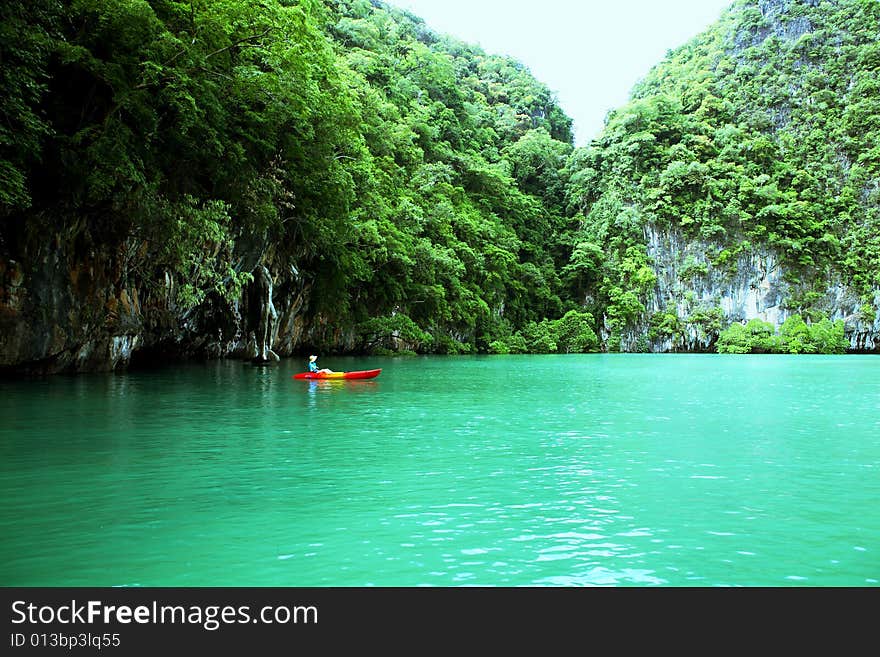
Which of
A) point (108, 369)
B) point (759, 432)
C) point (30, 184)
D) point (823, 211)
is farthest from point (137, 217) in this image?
point (823, 211)

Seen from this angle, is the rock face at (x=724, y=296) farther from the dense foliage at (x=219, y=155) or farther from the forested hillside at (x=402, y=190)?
the dense foliage at (x=219, y=155)

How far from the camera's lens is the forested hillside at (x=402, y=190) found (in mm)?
12211

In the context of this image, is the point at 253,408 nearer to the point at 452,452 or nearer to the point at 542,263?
the point at 452,452

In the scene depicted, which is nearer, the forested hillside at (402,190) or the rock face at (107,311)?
the forested hillside at (402,190)

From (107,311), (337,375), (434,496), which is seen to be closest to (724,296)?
(337,375)

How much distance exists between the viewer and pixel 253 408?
36.3 ft

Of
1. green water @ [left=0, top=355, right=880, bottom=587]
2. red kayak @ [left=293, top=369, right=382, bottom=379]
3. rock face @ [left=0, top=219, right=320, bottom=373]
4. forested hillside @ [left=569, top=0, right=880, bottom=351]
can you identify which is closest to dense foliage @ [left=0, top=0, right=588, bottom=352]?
rock face @ [left=0, top=219, right=320, bottom=373]

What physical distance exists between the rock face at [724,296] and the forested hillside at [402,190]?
0.15 m

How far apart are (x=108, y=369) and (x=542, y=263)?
133 feet

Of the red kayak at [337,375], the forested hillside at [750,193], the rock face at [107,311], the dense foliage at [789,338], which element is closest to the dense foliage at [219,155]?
the rock face at [107,311]

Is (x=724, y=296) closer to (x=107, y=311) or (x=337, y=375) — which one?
(x=337, y=375)

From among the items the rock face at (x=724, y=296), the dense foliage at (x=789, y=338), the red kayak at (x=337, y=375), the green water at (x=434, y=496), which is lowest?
the green water at (x=434, y=496)

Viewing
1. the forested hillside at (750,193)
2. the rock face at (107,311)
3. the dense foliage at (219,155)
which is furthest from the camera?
the forested hillside at (750,193)

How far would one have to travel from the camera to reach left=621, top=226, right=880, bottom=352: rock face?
48.7m
